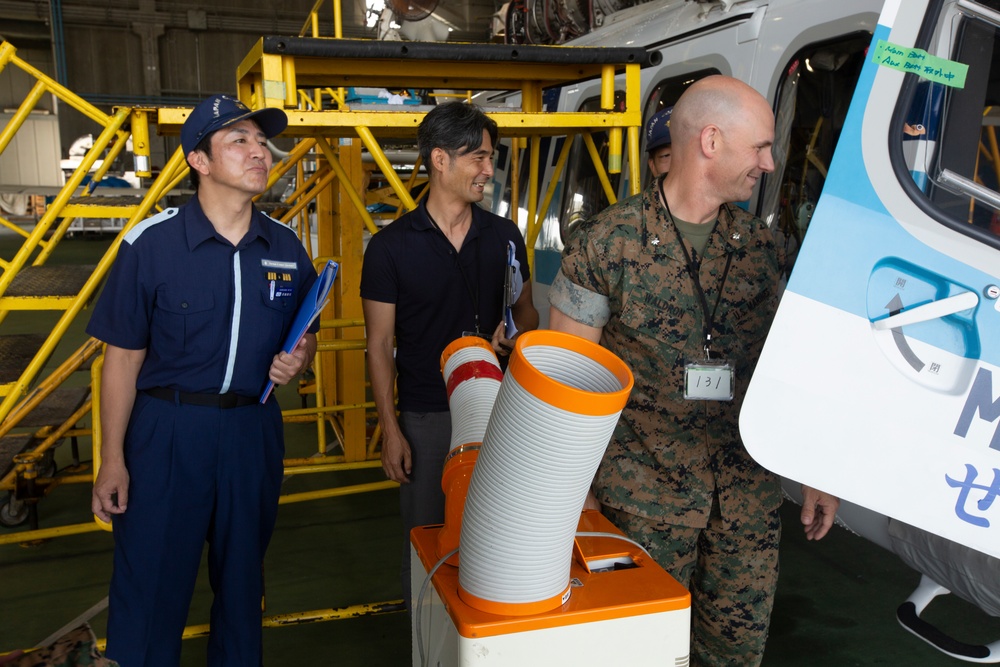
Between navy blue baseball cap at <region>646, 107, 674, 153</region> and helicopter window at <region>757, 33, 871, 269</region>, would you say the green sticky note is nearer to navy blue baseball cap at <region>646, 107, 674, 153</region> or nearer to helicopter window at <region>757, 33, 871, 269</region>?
helicopter window at <region>757, 33, 871, 269</region>

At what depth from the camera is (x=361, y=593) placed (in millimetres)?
4031

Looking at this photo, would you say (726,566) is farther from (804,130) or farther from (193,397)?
(804,130)

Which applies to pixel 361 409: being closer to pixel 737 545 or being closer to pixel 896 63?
pixel 737 545

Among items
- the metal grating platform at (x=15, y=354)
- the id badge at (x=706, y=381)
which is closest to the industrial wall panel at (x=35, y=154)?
the metal grating platform at (x=15, y=354)

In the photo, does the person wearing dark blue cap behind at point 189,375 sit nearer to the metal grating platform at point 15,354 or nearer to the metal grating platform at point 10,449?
the metal grating platform at point 15,354

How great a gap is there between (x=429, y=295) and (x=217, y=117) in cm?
91

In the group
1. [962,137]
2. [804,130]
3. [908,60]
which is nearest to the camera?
[908,60]

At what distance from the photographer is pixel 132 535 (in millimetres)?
2547

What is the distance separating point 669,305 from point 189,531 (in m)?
1.65

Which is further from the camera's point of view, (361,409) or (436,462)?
(361,409)

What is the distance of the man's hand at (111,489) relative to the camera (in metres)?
2.48

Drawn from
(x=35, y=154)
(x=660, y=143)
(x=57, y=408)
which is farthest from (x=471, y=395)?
(x=35, y=154)

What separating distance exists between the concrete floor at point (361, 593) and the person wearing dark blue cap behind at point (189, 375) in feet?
3.33

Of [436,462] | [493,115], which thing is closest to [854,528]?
[436,462]
